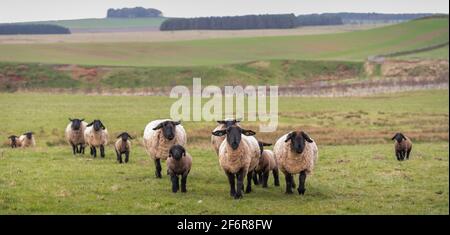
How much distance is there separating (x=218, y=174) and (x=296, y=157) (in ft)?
15.2

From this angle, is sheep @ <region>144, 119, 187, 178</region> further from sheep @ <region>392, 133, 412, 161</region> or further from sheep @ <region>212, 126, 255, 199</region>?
sheep @ <region>392, 133, 412, 161</region>

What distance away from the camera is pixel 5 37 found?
130 meters

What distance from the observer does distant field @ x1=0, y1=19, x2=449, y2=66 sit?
10438cm

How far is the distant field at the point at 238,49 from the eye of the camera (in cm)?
10438

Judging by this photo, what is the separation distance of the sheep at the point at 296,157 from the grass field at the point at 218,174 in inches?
22.3

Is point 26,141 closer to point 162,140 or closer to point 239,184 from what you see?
point 162,140

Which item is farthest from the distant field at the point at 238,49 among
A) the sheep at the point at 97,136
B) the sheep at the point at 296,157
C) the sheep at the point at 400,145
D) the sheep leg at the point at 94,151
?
the sheep at the point at 296,157

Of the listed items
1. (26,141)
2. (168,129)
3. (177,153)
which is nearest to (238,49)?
(26,141)

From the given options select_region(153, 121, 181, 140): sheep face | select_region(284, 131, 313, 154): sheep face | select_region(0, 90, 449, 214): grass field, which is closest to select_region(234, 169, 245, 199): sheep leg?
select_region(0, 90, 449, 214): grass field

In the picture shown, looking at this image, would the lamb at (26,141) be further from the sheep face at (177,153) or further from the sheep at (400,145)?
the sheep at (400,145)

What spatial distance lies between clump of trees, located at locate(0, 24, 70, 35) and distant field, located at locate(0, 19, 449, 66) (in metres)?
24.5
